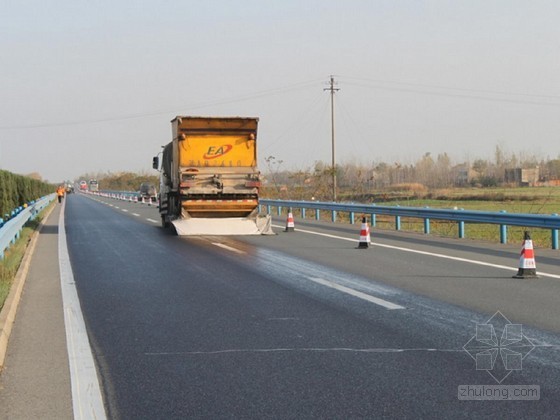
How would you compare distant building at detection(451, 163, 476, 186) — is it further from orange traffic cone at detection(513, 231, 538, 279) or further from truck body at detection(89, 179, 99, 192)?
orange traffic cone at detection(513, 231, 538, 279)

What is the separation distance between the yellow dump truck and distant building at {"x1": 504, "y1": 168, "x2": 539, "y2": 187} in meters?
77.5

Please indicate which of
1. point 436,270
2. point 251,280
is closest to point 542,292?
point 436,270

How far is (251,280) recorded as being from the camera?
11719 mm

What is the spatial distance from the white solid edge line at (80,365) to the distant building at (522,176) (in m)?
90.0

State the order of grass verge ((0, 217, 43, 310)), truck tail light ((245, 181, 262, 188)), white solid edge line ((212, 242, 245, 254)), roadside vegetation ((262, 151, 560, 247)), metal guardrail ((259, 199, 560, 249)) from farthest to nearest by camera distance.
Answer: roadside vegetation ((262, 151, 560, 247)) → truck tail light ((245, 181, 262, 188)) → metal guardrail ((259, 199, 560, 249)) → white solid edge line ((212, 242, 245, 254)) → grass verge ((0, 217, 43, 310))

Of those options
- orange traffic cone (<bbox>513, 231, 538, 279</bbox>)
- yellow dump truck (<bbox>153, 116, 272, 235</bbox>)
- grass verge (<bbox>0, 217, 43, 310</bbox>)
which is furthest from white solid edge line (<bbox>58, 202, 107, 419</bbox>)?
yellow dump truck (<bbox>153, 116, 272, 235</bbox>)

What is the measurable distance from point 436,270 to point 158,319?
6.02 m

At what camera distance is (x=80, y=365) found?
6375 millimetres

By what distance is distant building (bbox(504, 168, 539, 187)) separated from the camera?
315 ft

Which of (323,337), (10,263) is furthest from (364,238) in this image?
(323,337)

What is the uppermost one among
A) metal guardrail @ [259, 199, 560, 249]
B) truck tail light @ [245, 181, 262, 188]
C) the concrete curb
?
truck tail light @ [245, 181, 262, 188]

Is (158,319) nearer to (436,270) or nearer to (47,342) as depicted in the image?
(47,342)

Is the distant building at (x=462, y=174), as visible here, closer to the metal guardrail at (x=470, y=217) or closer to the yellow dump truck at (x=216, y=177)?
the metal guardrail at (x=470, y=217)

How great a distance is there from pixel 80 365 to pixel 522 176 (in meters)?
100.0
